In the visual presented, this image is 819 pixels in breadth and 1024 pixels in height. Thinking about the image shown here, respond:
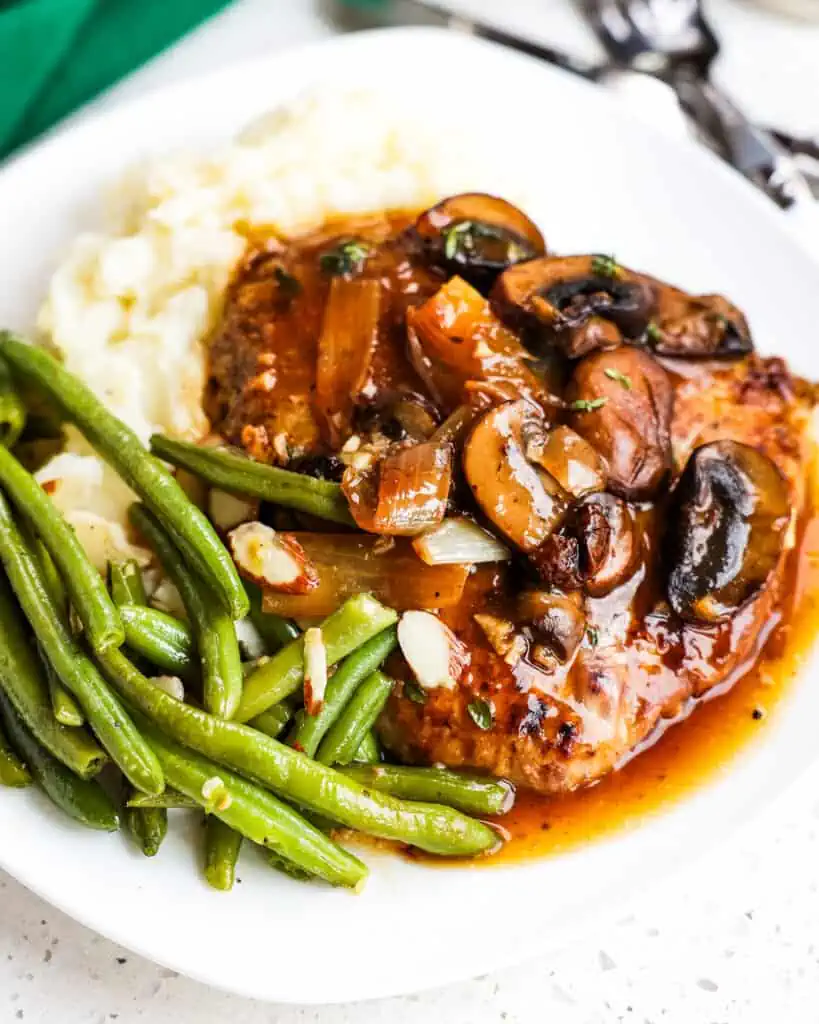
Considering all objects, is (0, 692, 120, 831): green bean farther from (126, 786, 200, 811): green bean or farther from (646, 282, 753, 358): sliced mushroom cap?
(646, 282, 753, 358): sliced mushroom cap

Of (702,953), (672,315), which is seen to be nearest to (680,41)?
(672,315)

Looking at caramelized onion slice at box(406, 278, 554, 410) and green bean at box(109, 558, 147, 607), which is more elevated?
caramelized onion slice at box(406, 278, 554, 410)

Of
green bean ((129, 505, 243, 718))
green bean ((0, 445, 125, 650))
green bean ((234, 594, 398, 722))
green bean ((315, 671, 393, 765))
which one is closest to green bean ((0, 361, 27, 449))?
green bean ((0, 445, 125, 650))

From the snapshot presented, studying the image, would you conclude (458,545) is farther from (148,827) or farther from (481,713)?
(148,827)

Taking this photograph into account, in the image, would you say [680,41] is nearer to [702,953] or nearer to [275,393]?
[275,393]

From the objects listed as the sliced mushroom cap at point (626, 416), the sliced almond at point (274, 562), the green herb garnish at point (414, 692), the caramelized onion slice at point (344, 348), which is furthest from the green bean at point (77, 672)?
the sliced mushroom cap at point (626, 416)

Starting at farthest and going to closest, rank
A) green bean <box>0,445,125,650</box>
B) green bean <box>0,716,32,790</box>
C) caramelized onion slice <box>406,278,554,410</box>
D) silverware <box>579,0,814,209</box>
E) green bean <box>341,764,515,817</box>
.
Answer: silverware <box>579,0,814,209</box> < caramelized onion slice <box>406,278,554,410</box> < green bean <box>341,764,515,817</box> < green bean <box>0,716,32,790</box> < green bean <box>0,445,125,650</box>

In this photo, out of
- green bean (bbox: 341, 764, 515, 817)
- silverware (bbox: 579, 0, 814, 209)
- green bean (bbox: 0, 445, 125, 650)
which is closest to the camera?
green bean (bbox: 0, 445, 125, 650)

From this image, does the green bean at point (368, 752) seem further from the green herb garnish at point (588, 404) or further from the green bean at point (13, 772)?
the green herb garnish at point (588, 404)

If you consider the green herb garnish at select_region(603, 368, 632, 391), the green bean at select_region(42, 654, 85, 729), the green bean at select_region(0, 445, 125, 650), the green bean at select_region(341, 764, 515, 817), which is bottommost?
the green bean at select_region(341, 764, 515, 817)
